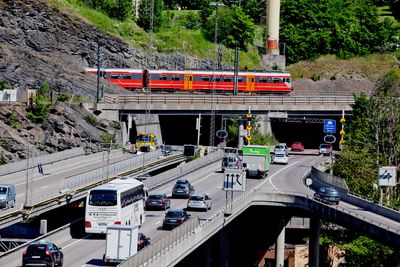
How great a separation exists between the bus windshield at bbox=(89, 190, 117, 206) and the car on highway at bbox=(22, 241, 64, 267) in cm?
841

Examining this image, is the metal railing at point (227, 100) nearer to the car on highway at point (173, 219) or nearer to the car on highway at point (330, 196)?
the car on highway at point (330, 196)

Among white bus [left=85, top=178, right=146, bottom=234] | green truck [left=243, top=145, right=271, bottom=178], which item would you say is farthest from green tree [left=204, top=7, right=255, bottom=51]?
white bus [left=85, top=178, right=146, bottom=234]

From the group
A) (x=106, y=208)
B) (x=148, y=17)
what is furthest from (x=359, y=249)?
(x=148, y=17)

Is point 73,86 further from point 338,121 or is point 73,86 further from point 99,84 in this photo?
point 338,121

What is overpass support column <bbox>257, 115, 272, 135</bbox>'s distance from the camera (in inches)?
5185

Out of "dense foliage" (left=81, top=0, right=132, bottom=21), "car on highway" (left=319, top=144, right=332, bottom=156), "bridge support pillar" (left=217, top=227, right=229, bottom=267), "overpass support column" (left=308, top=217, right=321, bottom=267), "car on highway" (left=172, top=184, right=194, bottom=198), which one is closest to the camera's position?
"car on highway" (left=172, top=184, right=194, bottom=198)

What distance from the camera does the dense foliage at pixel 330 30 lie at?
575ft

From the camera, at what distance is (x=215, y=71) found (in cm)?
13688

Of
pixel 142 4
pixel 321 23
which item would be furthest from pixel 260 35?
pixel 142 4

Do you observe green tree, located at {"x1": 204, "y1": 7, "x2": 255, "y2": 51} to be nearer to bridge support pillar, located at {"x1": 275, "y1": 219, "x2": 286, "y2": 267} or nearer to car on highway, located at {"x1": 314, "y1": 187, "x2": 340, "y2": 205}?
bridge support pillar, located at {"x1": 275, "y1": 219, "x2": 286, "y2": 267}

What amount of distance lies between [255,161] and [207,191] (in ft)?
36.9

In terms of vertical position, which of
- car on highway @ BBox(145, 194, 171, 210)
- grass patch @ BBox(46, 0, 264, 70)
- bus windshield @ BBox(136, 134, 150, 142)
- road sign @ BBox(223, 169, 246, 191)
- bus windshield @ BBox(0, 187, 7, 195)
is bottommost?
car on highway @ BBox(145, 194, 171, 210)

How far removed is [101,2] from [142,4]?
778 centimetres

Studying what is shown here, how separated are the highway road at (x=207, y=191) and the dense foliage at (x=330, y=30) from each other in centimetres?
5067
